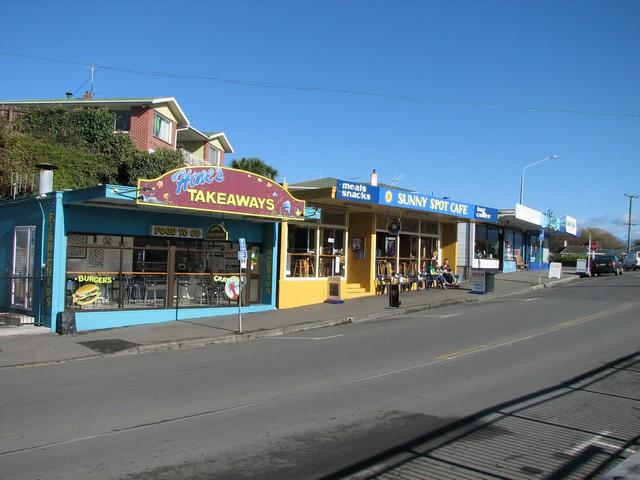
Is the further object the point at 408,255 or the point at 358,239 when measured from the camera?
the point at 408,255

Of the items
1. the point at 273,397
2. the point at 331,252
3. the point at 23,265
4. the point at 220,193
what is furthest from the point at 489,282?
the point at 273,397

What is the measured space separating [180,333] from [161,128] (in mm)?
24803

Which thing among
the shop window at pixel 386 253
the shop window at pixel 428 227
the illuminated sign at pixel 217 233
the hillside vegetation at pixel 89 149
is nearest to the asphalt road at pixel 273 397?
the illuminated sign at pixel 217 233

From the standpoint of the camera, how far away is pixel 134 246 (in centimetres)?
1709

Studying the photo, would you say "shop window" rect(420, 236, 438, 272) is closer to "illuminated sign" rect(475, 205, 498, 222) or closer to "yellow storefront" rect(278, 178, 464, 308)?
"yellow storefront" rect(278, 178, 464, 308)

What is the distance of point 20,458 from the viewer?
5613mm

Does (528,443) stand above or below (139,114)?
below

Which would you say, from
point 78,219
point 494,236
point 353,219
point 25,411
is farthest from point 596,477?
point 494,236

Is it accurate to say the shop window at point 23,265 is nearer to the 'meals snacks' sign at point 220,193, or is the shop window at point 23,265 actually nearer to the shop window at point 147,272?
the shop window at point 147,272

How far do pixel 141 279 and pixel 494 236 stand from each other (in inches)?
1187

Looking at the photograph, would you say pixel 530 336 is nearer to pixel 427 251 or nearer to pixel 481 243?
pixel 427 251

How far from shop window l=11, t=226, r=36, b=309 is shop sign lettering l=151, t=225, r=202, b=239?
340 centimetres

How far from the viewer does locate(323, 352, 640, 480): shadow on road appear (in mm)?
5250

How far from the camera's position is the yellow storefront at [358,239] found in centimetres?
2144
